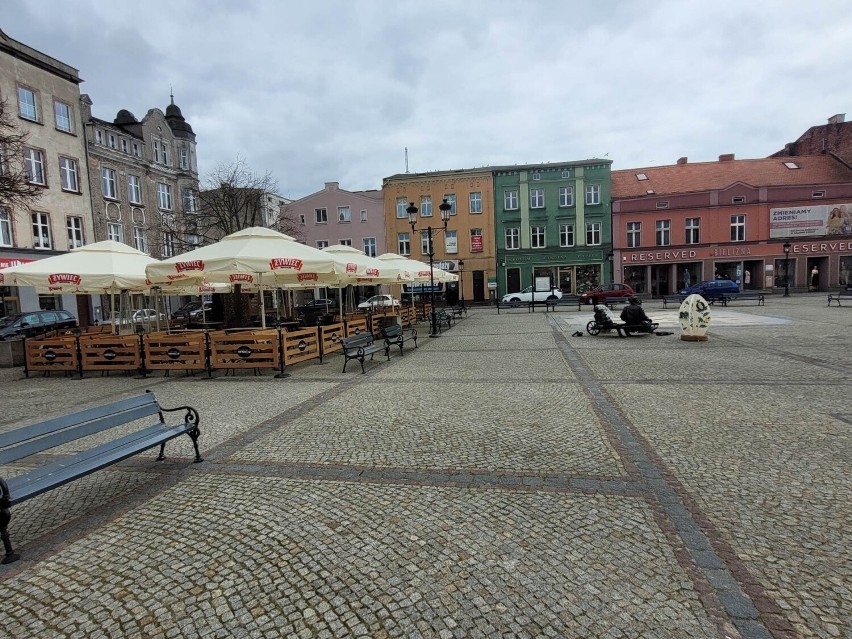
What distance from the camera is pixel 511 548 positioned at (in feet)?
10.4

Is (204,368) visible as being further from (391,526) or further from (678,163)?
(678,163)

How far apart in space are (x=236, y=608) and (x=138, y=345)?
33.6 feet

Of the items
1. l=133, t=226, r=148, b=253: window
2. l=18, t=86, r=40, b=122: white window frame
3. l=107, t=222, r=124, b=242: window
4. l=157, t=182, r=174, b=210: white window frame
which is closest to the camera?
l=18, t=86, r=40, b=122: white window frame

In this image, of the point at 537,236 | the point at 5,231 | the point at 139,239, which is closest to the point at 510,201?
the point at 537,236

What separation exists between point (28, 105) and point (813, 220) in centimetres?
5289

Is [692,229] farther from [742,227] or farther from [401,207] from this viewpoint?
[401,207]

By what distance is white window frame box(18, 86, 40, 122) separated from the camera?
78.0ft

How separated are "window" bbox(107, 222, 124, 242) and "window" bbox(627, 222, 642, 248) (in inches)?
1508

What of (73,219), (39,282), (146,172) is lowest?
(39,282)

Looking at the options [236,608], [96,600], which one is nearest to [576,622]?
[236,608]

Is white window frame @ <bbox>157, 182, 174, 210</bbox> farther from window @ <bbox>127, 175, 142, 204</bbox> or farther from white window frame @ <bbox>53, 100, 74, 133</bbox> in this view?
white window frame @ <bbox>53, 100, 74, 133</bbox>

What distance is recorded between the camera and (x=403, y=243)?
4272 cm

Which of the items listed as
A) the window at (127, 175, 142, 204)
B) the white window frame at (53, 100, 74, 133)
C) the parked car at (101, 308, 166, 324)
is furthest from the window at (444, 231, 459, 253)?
the white window frame at (53, 100, 74, 133)

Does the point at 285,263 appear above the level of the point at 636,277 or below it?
above
